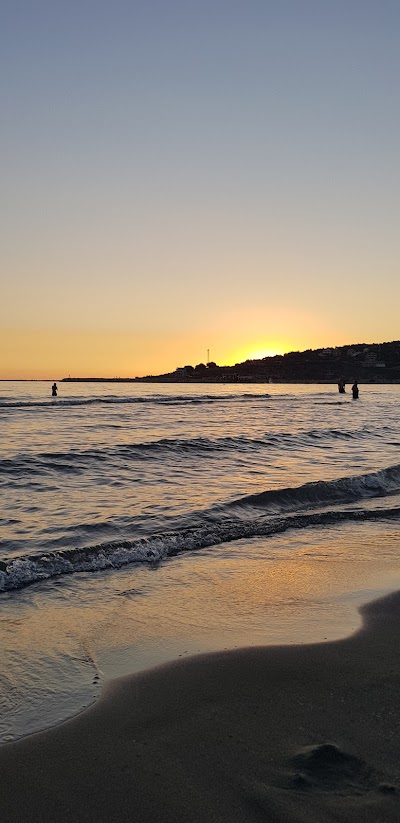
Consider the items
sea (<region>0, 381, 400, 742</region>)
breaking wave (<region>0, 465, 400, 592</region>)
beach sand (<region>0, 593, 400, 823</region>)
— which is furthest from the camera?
breaking wave (<region>0, 465, 400, 592</region>)

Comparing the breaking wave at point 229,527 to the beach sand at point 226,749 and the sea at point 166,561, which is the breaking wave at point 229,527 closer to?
the sea at point 166,561

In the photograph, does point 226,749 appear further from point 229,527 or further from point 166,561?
point 229,527

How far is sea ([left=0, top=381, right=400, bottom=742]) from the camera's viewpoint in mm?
4496

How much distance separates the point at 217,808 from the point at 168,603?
311 centimetres

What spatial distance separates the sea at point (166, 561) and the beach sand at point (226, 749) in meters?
0.32

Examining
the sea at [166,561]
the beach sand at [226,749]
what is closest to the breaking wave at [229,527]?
the sea at [166,561]

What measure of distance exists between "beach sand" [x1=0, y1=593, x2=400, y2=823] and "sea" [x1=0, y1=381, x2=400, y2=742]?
1.03 ft

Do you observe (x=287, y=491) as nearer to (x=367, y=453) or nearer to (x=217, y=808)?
(x=367, y=453)

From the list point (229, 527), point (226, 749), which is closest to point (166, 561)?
point (229, 527)

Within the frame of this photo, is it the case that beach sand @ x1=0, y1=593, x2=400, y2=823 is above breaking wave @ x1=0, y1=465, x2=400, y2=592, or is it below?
above

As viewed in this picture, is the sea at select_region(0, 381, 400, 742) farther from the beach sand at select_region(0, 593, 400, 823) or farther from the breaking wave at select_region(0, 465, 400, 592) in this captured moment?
the beach sand at select_region(0, 593, 400, 823)

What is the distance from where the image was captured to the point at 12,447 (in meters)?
18.8

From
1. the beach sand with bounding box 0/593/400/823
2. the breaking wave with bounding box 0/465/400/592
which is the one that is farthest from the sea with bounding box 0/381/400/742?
the beach sand with bounding box 0/593/400/823

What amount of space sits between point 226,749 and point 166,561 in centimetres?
428
